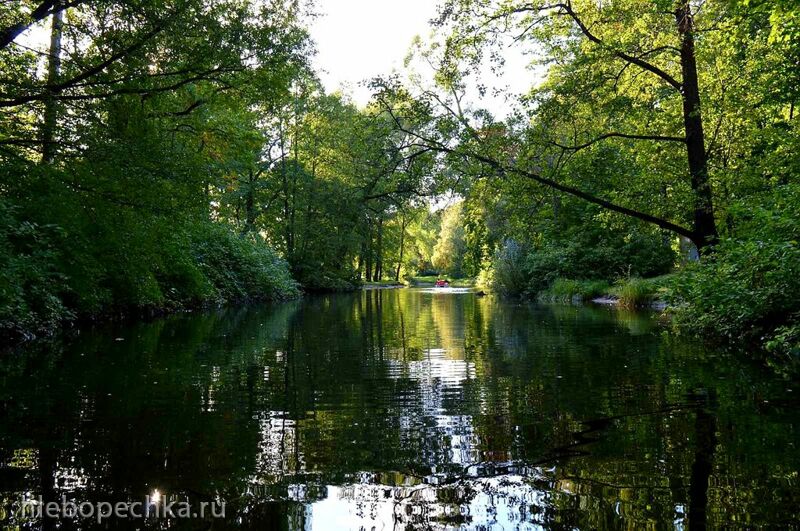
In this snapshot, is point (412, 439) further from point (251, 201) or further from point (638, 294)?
point (251, 201)

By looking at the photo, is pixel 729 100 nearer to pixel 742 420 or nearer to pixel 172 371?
pixel 742 420

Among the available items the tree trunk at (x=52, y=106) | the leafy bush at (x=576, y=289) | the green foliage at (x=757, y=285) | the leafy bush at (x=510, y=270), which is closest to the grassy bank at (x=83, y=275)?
the tree trunk at (x=52, y=106)

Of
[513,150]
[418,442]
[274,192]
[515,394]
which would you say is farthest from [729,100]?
[274,192]

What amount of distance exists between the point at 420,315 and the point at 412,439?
1414cm

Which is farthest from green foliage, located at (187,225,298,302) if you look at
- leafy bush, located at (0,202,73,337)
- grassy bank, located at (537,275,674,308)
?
grassy bank, located at (537,275,674,308)

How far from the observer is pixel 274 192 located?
38.6 meters

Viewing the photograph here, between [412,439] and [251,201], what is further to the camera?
[251,201]

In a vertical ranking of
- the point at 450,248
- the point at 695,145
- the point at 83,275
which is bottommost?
the point at 83,275

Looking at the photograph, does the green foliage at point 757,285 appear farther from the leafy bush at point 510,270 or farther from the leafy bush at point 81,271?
the leafy bush at point 510,270

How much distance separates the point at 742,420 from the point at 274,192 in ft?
119

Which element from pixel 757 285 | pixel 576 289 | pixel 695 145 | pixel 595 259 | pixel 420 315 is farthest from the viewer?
pixel 595 259

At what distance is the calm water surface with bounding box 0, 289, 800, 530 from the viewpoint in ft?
10.1

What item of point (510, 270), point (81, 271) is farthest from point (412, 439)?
point (510, 270)

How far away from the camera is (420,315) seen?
1859 centimetres
